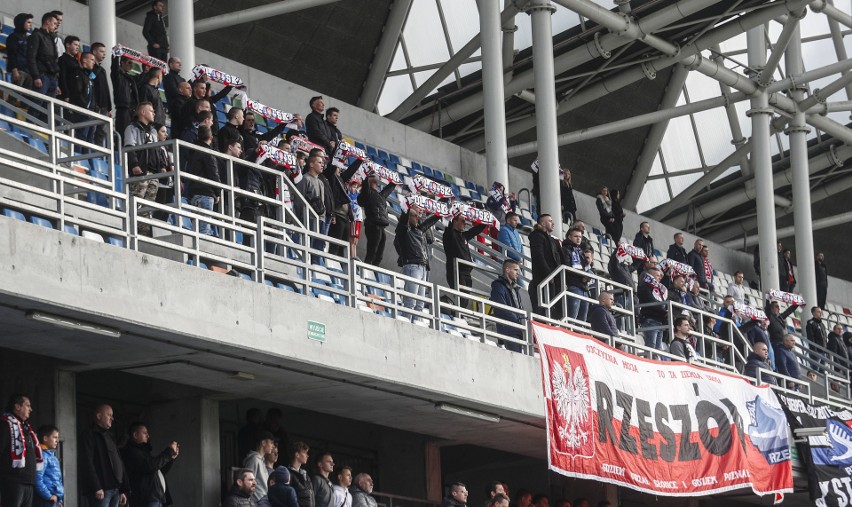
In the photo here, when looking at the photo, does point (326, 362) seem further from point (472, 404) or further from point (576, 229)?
point (576, 229)

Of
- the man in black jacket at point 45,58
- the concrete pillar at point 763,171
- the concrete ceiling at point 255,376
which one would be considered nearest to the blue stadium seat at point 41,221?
the concrete ceiling at point 255,376

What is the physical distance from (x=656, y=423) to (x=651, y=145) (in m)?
19.3

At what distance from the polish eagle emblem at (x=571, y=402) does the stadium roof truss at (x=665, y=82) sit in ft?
32.2

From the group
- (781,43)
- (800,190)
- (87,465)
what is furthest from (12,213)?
(800,190)

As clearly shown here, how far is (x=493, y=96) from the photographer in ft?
79.4

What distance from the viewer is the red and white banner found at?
17953 mm

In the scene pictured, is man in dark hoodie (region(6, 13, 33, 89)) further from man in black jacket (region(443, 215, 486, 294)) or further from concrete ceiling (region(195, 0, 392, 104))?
concrete ceiling (region(195, 0, 392, 104))

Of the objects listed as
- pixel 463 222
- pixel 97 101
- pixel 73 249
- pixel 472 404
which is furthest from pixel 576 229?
pixel 73 249

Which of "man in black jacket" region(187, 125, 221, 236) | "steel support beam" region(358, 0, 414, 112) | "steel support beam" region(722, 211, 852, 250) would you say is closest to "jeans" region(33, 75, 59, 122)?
"man in black jacket" region(187, 125, 221, 236)

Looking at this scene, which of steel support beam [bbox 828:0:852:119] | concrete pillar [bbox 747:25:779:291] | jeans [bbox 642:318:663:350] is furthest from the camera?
steel support beam [bbox 828:0:852:119]

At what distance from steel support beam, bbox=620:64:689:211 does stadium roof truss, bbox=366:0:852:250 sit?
40 millimetres

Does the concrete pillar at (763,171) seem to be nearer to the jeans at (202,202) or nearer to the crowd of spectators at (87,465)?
the jeans at (202,202)

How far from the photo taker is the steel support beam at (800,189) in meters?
30.9

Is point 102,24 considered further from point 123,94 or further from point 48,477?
point 48,477
